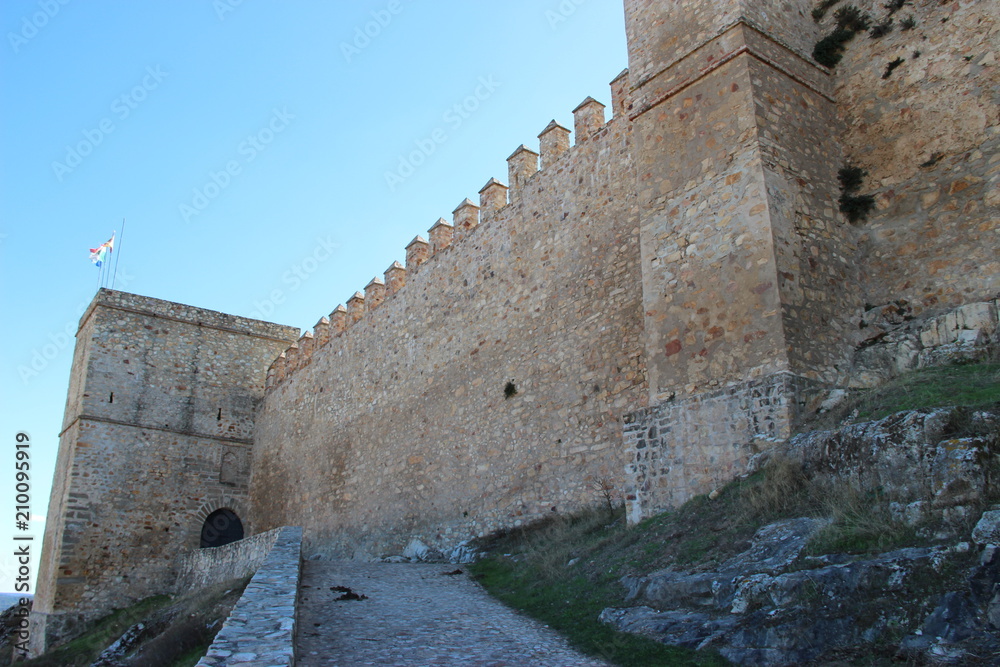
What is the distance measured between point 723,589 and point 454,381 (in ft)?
28.2

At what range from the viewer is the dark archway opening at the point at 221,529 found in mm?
20098

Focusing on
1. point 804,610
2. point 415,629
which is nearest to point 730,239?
point 804,610

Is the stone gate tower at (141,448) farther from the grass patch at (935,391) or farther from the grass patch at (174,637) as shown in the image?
the grass patch at (935,391)

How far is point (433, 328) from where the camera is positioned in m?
14.2

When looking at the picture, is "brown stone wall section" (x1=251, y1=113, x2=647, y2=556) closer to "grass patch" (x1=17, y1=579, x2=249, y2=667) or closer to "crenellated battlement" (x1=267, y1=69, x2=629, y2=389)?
"crenellated battlement" (x1=267, y1=69, x2=629, y2=389)

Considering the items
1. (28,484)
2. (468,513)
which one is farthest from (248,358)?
(468,513)

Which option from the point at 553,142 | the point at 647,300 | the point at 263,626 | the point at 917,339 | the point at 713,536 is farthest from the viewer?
the point at 553,142

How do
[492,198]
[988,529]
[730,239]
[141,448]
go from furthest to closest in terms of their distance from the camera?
[141,448]
[492,198]
[730,239]
[988,529]

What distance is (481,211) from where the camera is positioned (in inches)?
530

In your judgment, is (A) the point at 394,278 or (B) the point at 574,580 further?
(A) the point at 394,278

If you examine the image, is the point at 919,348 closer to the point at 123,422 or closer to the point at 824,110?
the point at 824,110

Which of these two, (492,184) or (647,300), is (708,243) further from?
(492,184)

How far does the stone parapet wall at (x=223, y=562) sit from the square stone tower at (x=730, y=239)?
220 inches

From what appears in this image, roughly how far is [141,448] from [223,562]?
20.9 ft
